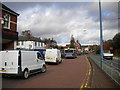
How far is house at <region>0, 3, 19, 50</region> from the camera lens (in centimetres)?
1675

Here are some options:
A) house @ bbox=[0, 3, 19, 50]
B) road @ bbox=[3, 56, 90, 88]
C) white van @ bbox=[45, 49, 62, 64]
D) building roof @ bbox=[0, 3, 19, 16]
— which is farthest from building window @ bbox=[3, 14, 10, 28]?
road @ bbox=[3, 56, 90, 88]

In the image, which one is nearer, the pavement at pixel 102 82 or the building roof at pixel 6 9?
the pavement at pixel 102 82

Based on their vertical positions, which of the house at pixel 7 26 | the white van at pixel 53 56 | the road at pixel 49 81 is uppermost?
the house at pixel 7 26

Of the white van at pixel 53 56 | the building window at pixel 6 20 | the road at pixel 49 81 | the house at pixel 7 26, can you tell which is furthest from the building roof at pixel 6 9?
the road at pixel 49 81

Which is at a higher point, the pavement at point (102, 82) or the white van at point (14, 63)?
the white van at point (14, 63)

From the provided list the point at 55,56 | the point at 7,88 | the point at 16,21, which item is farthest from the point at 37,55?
the point at 16,21

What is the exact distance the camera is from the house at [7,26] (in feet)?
55.0

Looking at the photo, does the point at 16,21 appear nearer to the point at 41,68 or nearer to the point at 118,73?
the point at 41,68

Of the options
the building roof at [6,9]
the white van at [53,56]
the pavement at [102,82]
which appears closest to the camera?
the pavement at [102,82]

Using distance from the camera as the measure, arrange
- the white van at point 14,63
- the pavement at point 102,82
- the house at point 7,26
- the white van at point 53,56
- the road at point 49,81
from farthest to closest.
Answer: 1. the white van at point 53,56
2. the house at point 7,26
3. the white van at point 14,63
4. the road at point 49,81
5. the pavement at point 102,82

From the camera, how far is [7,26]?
1842 centimetres

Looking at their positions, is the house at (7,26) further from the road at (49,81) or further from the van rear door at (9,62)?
the road at (49,81)

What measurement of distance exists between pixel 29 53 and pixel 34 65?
1201 mm

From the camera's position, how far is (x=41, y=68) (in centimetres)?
1223
